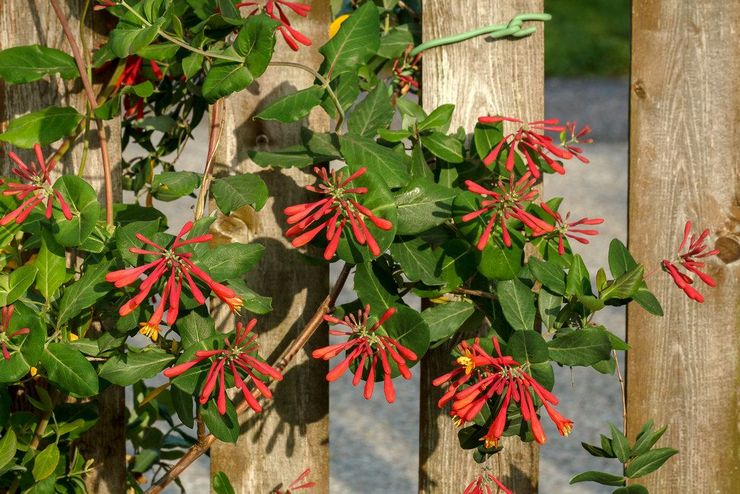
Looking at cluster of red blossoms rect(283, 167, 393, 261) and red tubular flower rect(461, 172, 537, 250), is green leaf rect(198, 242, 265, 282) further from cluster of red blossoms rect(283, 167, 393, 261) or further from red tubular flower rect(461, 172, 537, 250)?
red tubular flower rect(461, 172, 537, 250)

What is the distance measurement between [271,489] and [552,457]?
287cm

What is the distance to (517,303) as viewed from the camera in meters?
1.44

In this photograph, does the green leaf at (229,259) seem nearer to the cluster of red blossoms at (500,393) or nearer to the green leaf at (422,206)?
the green leaf at (422,206)

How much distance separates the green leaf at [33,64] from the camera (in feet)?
5.07

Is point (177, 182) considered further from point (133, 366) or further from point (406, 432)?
point (406, 432)

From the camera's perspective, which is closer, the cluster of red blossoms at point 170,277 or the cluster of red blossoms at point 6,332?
the cluster of red blossoms at point 170,277

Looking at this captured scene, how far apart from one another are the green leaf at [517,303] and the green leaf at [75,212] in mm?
610

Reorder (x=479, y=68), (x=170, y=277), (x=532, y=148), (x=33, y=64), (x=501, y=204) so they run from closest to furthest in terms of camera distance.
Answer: (x=170, y=277)
(x=501, y=204)
(x=532, y=148)
(x=33, y=64)
(x=479, y=68)

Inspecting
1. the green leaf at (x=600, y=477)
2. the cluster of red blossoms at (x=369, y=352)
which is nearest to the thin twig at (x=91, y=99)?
the cluster of red blossoms at (x=369, y=352)

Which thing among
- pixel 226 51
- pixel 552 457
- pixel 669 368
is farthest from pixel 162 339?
pixel 552 457

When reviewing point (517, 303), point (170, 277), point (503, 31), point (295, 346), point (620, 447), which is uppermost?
point (503, 31)

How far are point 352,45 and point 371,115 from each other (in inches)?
4.6

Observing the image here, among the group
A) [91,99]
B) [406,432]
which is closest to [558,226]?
[91,99]

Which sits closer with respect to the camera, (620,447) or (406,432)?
(620,447)
